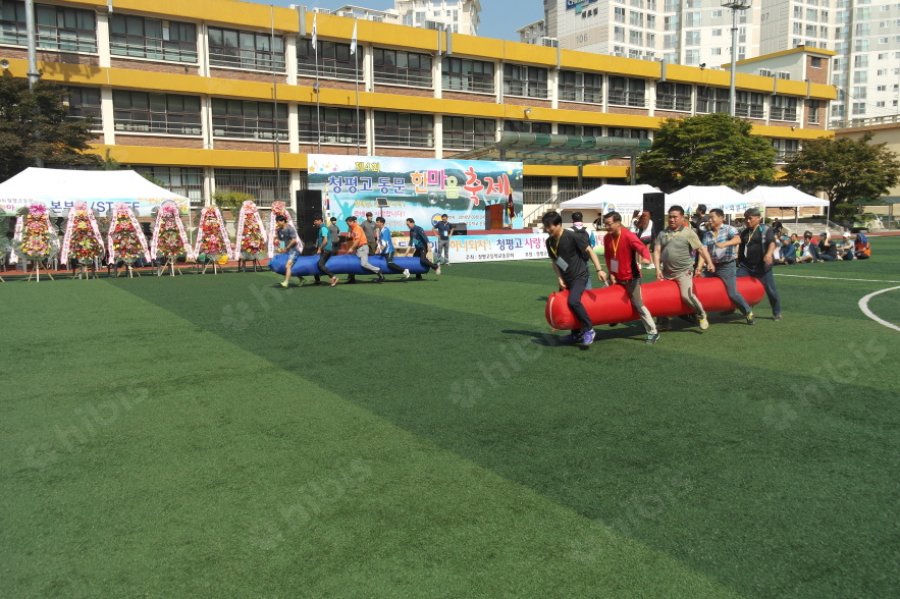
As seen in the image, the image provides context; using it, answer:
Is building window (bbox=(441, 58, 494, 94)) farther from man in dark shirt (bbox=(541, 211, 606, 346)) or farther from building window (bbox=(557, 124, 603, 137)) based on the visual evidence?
man in dark shirt (bbox=(541, 211, 606, 346))

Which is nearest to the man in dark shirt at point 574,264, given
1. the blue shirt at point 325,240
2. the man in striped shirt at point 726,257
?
the man in striped shirt at point 726,257

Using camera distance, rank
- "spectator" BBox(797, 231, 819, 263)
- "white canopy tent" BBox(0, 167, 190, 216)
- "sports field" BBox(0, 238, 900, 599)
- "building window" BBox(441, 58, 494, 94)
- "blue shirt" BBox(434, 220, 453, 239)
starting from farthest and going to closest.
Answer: "building window" BBox(441, 58, 494, 94) < "blue shirt" BBox(434, 220, 453, 239) < "spectator" BBox(797, 231, 819, 263) < "white canopy tent" BBox(0, 167, 190, 216) < "sports field" BBox(0, 238, 900, 599)

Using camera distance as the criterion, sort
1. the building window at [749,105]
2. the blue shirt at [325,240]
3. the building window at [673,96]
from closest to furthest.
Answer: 1. the blue shirt at [325,240]
2. the building window at [673,96]
3. the building window at [749,105]

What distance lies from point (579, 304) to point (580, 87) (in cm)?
4752

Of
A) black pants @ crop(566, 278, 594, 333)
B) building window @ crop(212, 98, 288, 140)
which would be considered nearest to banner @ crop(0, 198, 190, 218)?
building window @ crop(212, 98, 288, 140)

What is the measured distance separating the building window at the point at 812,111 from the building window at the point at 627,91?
70.3 ft

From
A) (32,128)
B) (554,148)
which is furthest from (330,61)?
(32,128)

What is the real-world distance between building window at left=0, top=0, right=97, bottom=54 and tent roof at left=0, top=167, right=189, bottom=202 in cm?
1557

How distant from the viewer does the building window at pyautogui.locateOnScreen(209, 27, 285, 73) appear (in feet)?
128

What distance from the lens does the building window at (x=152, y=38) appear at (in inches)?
1439

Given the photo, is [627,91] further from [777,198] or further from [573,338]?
[573,338]

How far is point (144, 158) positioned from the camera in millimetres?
36750

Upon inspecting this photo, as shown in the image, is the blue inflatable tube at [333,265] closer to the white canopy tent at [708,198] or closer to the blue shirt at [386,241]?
the blue shirt at [386,241]

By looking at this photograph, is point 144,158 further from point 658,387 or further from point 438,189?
point 658,387
